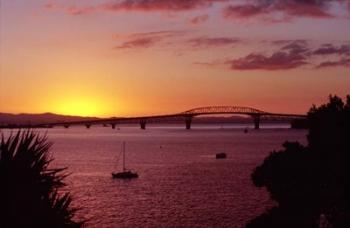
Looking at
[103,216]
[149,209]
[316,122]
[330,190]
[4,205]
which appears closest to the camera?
[4,205]

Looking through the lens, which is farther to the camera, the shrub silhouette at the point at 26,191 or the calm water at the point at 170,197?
the calm water at the point at 170,197

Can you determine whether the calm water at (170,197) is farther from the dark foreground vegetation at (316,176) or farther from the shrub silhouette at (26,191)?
the shrub silhouette at (26,191)

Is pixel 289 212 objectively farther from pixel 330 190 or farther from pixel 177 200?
pixel 177 200

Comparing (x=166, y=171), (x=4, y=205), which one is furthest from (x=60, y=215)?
(x=166, y=171)

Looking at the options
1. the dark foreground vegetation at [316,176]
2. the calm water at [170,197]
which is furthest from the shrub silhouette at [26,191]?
the calm water at [170,197]

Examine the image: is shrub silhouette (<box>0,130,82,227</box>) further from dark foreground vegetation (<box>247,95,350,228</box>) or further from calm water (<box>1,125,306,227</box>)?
calm water (<box>1,125,306,227</box>)

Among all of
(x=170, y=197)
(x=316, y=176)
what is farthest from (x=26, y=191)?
(x=170, y=197)

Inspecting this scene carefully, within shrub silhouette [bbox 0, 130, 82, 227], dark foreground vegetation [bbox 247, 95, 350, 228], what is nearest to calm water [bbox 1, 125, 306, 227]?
dark foreground vegetation [bbox 247, 95, 350, 228]
